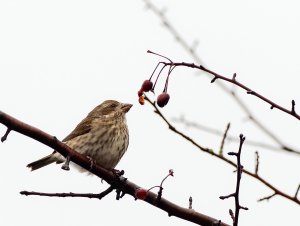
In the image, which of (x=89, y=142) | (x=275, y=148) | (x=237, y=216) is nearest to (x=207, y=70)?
(x=275, y=148)

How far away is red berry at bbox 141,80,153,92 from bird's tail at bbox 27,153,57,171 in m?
4.85

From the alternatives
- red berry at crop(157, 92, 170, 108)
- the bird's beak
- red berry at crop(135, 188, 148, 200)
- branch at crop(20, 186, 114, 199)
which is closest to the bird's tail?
the bird's beak

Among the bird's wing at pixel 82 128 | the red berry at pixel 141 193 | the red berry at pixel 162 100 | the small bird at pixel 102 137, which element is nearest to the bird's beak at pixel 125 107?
the small bird at pixel 102 137

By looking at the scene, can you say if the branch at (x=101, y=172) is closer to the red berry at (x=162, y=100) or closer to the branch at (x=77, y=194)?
the branch at (x=77, y=194)

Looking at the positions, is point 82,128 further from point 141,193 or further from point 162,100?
point 162,100

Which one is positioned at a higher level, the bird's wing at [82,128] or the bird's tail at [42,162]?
the bird's wing at [82,128]

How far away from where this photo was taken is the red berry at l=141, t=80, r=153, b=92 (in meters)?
4.53

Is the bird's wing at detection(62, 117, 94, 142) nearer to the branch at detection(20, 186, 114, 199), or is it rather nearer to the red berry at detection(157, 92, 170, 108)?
the branch at detection(20, 186, 114, 199)

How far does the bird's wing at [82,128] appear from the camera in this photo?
8.71 m

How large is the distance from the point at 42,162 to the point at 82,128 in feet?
2.75

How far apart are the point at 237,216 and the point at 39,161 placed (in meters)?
5.98

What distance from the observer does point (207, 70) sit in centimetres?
360

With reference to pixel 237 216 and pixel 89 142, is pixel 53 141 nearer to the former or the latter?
pixel 237 216

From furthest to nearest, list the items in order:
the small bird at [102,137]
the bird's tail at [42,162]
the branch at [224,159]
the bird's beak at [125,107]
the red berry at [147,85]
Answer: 1. the bird's beak at [125,107]
2. the bird's tail at [42,162]
3. the small bird at [102,137]
4. the red berry at [147,85]
5. the branch at [224,159]
